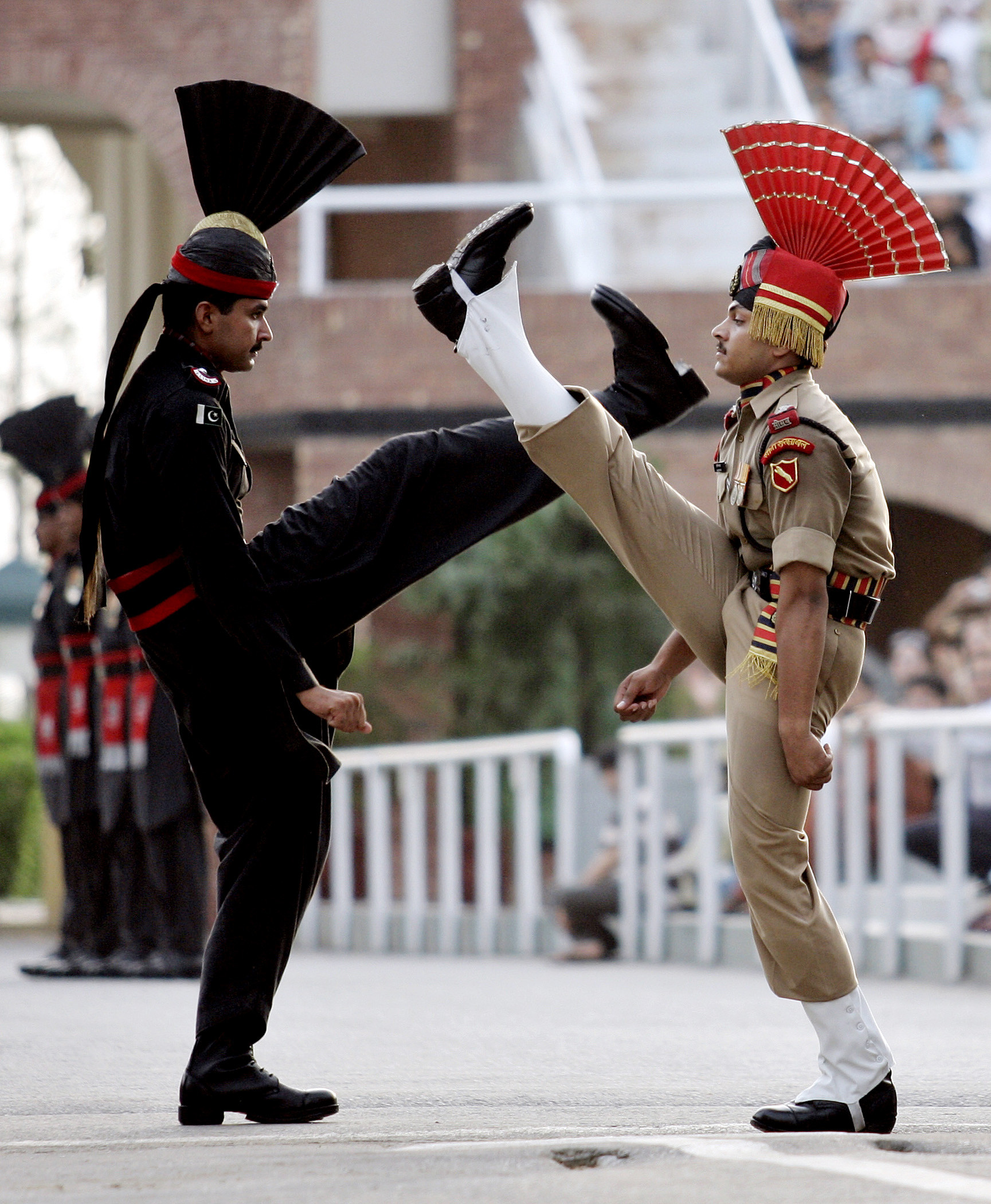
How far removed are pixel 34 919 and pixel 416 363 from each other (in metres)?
4.85

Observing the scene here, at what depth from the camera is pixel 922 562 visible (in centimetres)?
1941

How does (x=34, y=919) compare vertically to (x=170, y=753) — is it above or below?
below

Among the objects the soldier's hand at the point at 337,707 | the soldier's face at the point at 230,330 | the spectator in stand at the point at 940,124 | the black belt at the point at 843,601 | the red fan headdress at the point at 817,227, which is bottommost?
the soldier's hand at the point at 337,707

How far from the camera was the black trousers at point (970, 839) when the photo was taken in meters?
8.68

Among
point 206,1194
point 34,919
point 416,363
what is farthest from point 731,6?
point 206,1194

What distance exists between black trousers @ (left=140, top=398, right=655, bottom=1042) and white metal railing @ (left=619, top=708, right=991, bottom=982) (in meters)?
4.37

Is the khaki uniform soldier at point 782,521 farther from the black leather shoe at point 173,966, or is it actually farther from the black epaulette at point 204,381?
the black leather shoe at point 173,966

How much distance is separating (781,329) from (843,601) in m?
0.55

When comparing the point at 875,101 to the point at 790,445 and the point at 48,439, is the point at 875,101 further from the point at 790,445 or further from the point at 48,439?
the point at 790,445

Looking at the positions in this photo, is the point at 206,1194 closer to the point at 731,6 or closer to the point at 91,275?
the point at 731,6

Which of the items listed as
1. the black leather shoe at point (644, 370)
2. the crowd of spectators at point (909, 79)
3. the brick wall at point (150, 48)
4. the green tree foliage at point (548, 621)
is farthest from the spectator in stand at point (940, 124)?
the black leather shoe at point (644, 370)

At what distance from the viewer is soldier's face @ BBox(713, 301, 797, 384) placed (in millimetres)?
4395

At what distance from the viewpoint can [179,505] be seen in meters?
4.33

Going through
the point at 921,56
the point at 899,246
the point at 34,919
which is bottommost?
the point at 34,919
